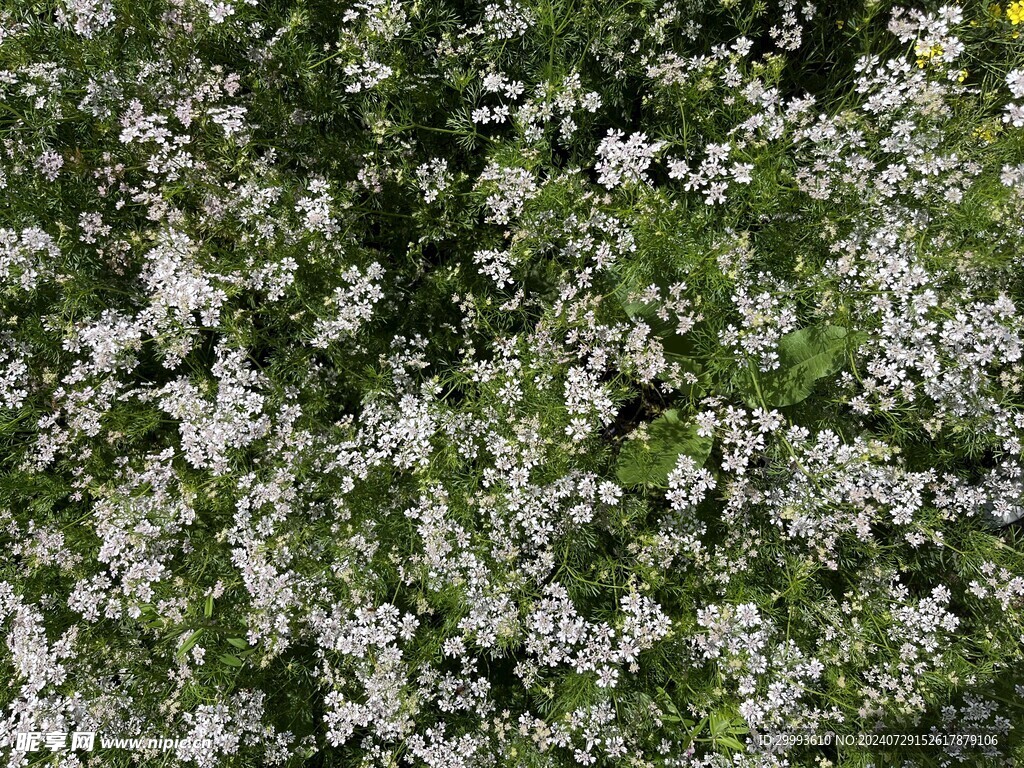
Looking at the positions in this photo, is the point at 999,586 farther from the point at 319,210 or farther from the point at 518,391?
the point at 319,210

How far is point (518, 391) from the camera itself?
16.1 feet

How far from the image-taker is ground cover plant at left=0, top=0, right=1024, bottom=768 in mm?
4672

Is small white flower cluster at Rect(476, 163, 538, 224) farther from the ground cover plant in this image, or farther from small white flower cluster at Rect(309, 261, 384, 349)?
small white flower cluster at Rect(309, 261, 384, 349)

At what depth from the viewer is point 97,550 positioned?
559 cm

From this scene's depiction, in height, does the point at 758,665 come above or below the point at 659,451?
below

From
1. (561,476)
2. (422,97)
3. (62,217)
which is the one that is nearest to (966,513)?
(561,476)

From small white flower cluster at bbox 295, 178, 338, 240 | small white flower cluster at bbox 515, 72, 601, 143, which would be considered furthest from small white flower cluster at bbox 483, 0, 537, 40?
small white flower cluster at bbox 295, 178, 338, 240

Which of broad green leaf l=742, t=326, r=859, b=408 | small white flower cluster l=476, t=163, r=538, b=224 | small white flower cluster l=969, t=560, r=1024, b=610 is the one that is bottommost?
small white flower cluster l=969, t=560, r=1024, b=610

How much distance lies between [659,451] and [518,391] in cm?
136

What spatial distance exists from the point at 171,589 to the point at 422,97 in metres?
5.09

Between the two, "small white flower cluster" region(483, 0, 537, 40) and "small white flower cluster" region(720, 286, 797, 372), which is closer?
"small white flower cluster" region(720, 286, 797, 372)

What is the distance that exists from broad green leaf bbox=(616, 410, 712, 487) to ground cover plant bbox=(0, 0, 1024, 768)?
0.10 ft

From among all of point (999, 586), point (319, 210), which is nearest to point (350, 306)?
point (319, 210)

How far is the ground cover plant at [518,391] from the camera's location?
15.3 feet
